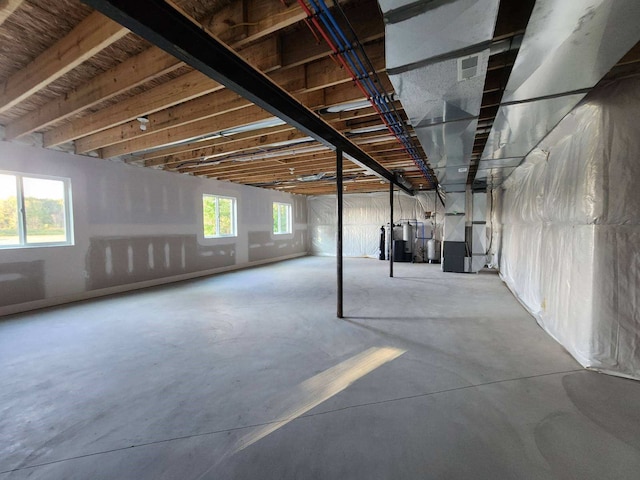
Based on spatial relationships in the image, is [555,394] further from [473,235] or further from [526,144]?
[473,235]

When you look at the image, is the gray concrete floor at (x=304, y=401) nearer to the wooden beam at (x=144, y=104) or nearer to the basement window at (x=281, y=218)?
the wooden beam at (x=144, y=104)

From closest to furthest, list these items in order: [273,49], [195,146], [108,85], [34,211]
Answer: [273,49]
[108,85]
[34,211]
[195,146]

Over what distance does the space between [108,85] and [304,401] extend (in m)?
2.86

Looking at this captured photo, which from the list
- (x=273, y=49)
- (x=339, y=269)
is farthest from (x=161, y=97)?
(x=339, y=269)

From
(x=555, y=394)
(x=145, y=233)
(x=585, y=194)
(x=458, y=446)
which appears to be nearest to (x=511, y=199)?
(x=585, y=194)

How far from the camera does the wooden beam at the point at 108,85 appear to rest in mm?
1970

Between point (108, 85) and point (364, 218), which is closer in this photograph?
point (108, 85)

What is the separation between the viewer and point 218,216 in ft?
21.7

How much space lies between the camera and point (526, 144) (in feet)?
8.98

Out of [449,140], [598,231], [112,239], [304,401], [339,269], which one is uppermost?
[449,140]

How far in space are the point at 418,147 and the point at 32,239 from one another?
539 cm

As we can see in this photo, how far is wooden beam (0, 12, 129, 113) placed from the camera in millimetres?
1652

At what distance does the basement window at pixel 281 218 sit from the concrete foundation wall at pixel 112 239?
1.99 metres

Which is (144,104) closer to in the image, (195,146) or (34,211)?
(195,146)
